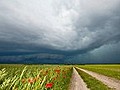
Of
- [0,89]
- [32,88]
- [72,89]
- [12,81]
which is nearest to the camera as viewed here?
[0,89]

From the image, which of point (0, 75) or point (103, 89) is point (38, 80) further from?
point (103, 89)

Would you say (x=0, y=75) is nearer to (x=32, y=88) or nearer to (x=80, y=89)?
(x=32, y=88)

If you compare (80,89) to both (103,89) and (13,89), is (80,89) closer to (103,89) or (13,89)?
(103,89)

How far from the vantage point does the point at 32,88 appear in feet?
12.8

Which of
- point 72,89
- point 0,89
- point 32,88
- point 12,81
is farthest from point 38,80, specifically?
point 72,89

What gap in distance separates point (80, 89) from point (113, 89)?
336cm

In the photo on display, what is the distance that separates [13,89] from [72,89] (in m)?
20.5

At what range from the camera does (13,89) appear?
3.33 meters

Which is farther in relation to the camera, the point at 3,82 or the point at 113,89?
the point at 113,89

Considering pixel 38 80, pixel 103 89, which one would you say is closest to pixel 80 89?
pixel 103 89

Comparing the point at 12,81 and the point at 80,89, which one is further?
the point at 80,89

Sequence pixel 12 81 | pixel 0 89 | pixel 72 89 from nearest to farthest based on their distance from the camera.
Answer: pixel 0 89 → pixel 12 81 → pixel 72 89

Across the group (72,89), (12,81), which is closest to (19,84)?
(12,81)

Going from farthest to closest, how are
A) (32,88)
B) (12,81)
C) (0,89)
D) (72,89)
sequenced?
(72,89), (32,88), (12,81), (0,89)
